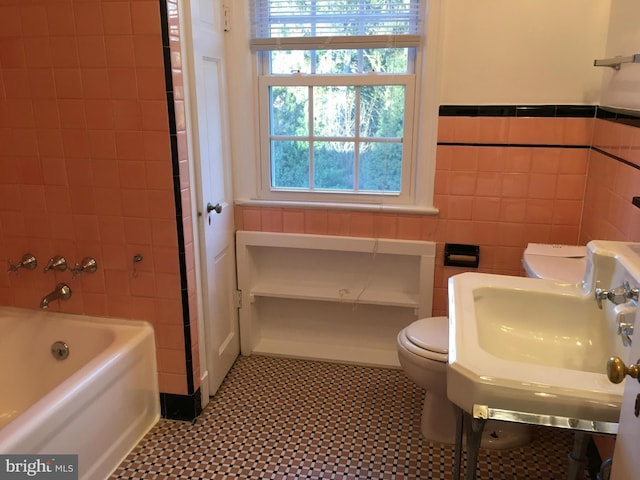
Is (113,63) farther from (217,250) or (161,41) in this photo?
(217,250)

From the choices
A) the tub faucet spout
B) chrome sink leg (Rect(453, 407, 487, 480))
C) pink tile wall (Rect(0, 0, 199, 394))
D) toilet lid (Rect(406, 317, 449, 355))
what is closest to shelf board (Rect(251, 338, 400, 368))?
toilet lid (Rect(406, 317, 449, 355))

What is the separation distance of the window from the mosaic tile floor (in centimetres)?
94

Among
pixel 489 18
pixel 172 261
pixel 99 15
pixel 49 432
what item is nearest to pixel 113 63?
pixel 99 15

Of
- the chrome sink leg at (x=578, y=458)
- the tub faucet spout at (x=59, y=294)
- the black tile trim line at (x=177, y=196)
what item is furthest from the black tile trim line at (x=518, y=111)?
the tub faucet spout at (x=59, y=294)

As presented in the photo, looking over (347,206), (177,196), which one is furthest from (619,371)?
(347,206)

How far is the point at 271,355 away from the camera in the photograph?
9.44ft

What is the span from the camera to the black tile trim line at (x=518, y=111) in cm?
226

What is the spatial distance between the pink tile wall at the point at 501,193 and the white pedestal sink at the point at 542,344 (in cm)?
88

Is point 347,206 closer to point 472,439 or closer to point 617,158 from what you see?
point 617,158

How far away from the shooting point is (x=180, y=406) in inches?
92.0

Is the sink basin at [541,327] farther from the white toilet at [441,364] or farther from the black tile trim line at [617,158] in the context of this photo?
the black tile trim line at [617,158]

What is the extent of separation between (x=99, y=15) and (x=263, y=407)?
5.63 ft

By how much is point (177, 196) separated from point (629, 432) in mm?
1650

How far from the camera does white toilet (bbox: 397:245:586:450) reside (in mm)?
2033
